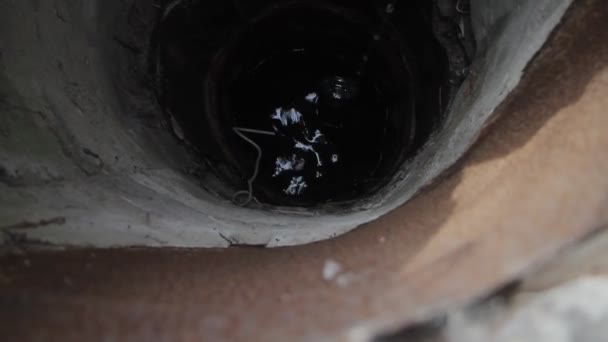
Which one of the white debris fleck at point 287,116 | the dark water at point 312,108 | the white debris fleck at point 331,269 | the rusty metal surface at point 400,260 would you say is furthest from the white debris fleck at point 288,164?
the white debris fleck at point 331,269

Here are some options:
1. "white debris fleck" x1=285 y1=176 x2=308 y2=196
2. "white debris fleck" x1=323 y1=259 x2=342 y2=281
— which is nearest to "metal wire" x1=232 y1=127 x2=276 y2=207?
"white debris fleck" x1=285 y1=176 x2=308 y2=196

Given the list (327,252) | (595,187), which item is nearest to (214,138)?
(327,252)

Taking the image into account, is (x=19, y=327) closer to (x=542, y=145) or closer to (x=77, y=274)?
(x=77, y=274)

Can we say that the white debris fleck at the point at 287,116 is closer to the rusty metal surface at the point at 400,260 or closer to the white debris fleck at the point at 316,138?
the white debris fleck at the point at 316,138

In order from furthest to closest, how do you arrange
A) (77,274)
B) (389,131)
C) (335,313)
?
(389,131) → (77,274) → (335,313)

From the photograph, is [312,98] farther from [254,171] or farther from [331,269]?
[331,269]

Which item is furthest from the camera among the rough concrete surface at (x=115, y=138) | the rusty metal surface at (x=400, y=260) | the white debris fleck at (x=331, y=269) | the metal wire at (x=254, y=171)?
the metal wire at (x=254, y=171)
